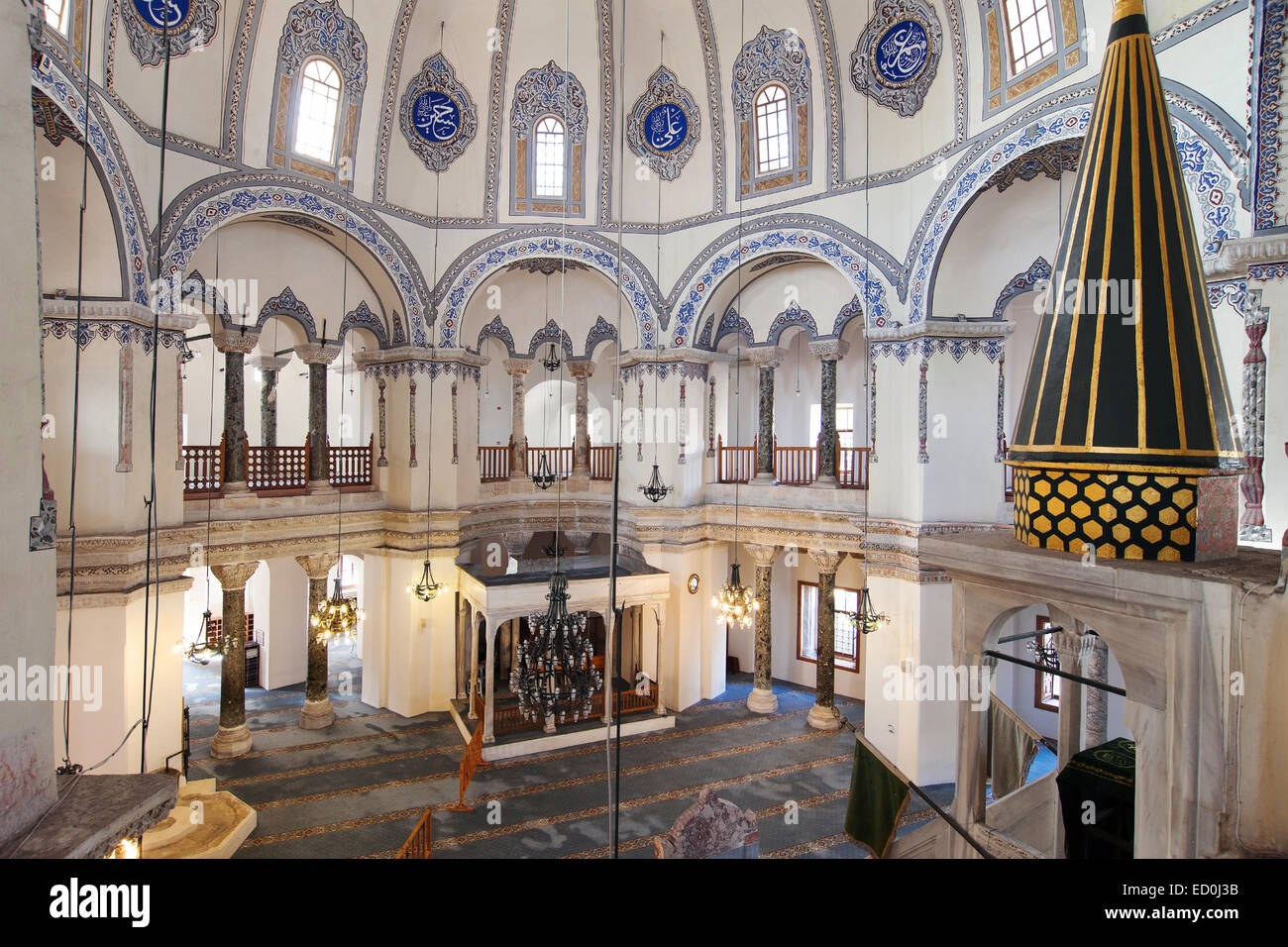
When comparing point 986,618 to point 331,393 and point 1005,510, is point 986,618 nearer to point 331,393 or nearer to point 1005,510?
point 1005,510

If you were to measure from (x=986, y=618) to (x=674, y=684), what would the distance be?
35.0 feet

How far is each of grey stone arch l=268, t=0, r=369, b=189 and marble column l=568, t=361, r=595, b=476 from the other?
18.0ft

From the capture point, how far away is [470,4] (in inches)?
470

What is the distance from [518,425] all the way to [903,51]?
920 cm

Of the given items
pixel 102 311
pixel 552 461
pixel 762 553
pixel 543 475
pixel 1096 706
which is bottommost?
pixel 1096 706

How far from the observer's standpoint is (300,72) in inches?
425

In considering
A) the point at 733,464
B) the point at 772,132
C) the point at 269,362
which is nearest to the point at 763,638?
the point at 733,464

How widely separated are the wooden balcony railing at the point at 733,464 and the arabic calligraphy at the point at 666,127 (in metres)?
5.38

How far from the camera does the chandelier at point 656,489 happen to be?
1210 cm

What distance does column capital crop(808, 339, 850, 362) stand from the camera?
488 inches

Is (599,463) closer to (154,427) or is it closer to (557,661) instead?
(557,661)

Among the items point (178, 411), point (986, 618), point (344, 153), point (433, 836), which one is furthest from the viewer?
point (344, 153)

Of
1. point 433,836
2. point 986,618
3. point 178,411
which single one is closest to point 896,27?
point 986,618
